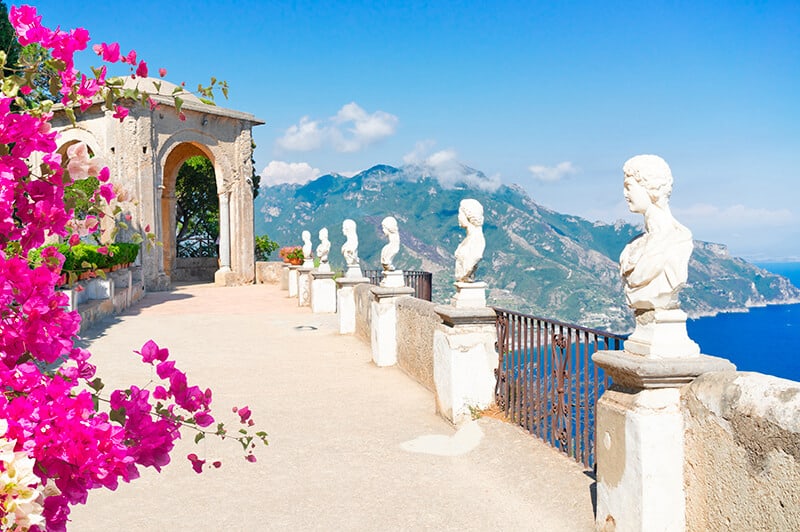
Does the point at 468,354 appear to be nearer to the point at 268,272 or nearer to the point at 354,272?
the point at 354,272

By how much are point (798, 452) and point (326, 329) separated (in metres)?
11.1

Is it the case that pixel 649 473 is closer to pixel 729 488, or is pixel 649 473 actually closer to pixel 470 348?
pixel 729 488

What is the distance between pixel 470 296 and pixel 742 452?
3646 millimetres

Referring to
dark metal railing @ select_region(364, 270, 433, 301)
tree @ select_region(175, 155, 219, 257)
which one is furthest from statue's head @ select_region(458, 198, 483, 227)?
tree @ select_region(175, 155, 219, 257)

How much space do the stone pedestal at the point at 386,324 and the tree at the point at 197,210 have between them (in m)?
24.6

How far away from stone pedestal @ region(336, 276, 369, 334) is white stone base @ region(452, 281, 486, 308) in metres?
5.91

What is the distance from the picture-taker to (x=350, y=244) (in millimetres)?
12883

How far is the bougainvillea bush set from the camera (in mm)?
1374

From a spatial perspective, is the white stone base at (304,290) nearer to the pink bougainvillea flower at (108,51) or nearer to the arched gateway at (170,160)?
the arched gateway at (170,160)

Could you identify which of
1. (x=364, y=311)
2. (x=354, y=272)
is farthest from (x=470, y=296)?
(x=354, y=272)

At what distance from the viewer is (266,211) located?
189 metres

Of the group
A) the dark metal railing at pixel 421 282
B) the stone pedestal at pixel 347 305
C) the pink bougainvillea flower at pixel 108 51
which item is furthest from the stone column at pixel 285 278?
the pink bougainvillea flower at pixel 108 51

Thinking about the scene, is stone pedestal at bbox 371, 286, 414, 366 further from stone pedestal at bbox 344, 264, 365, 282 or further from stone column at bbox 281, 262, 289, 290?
stone column at bbox 281, 262, 289, 290

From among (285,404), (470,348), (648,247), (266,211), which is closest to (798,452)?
(648,247)
